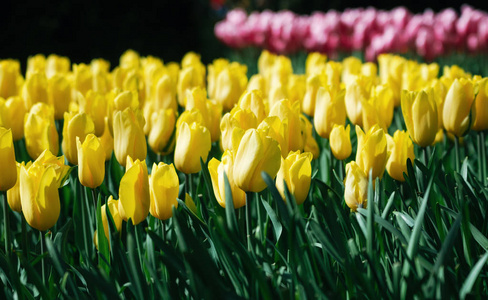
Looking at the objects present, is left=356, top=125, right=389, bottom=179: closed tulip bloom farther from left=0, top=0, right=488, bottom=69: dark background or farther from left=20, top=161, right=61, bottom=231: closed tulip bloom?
left=0, top=0, right=488, bottom=69: dark background

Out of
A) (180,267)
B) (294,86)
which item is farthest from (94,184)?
(294,86)

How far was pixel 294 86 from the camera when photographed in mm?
2250

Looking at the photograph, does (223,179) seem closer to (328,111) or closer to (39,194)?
(39,194)

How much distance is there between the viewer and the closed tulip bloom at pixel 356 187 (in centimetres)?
137

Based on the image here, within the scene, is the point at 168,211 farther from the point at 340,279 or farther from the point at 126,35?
the point at 126,35

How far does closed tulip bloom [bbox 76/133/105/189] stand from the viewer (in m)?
1.44

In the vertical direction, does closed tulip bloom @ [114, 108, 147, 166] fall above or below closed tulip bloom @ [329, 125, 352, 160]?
above

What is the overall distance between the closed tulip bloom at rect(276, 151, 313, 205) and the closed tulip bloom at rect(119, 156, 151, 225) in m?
0.30

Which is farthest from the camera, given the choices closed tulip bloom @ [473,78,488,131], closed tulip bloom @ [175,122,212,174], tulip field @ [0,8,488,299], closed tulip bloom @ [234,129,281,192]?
closed tulip bloom @ [473,78,488,131]

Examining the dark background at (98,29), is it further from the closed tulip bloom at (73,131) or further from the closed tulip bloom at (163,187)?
the closed tulip bloom at (163,187)

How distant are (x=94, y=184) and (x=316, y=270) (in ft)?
1.92

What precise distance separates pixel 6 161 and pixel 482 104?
50.9 inches

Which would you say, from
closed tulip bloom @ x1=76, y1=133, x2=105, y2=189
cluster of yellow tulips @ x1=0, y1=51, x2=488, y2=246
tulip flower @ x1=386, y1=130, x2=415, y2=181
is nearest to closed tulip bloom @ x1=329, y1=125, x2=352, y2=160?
cluster of yellow tulips @ x1=0, y1=51, x2=488, y2=246

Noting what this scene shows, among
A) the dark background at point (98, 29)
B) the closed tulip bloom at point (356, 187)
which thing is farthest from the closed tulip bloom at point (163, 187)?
the dark background at point (98, 29)
